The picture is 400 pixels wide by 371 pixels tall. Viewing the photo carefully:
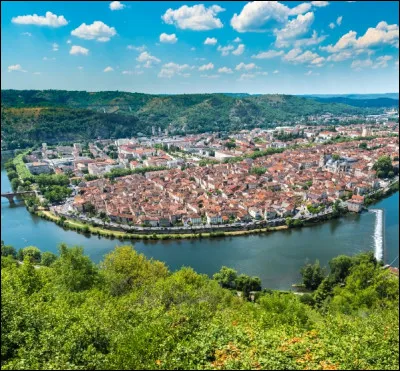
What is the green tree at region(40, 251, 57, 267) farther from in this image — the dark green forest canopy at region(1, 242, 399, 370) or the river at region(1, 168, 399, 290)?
the dark green forest canopy at region(1, 242, 399, 370)

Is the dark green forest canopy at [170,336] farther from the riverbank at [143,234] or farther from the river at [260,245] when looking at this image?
the riverbank at [143,234]

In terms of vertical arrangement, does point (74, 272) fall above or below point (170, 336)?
below

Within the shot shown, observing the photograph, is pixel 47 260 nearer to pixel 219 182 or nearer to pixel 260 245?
pixel 260 245

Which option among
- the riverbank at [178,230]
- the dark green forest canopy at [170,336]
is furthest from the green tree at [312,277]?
the riverbank at [178,230]

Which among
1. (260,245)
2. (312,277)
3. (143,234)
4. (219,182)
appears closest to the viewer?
(312,277)

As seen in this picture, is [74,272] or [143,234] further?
[143,234]

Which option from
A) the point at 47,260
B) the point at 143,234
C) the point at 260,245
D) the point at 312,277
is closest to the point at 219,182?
the point at 143,234
